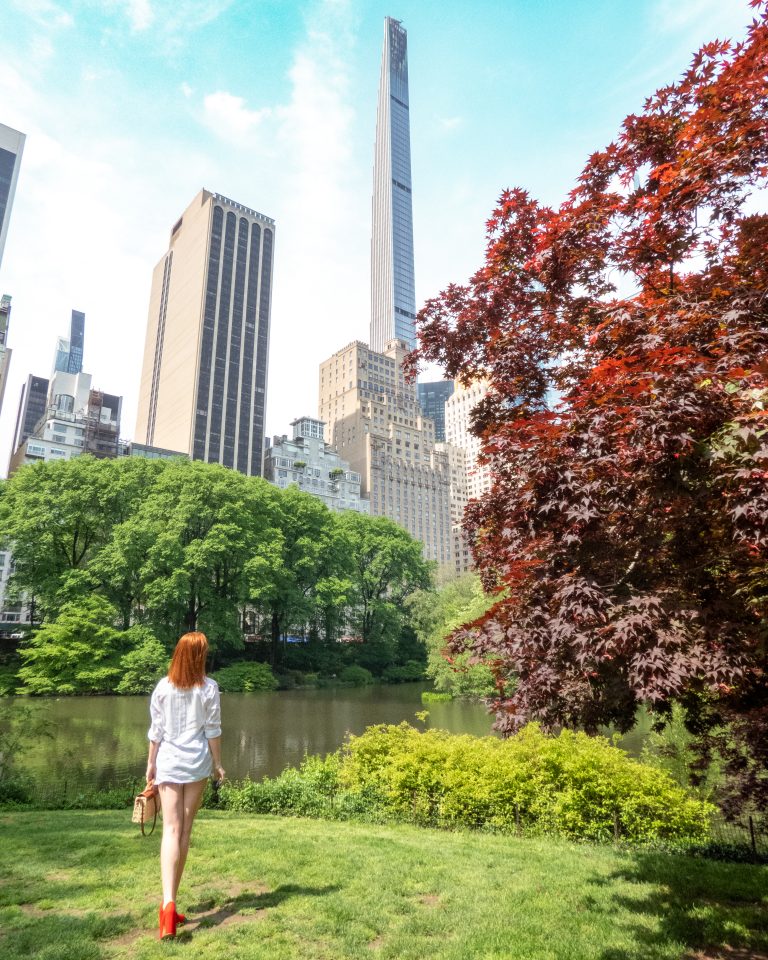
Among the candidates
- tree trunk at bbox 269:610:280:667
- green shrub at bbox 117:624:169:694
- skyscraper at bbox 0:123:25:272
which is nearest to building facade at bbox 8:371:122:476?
tree trunk at bbox 269:610:280:667

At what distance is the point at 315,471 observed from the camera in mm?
108938

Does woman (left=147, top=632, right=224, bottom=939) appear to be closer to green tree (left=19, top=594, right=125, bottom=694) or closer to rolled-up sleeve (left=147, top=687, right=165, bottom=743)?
rolled-up sleeve (left=147, top=687, right=165, bottom=743)

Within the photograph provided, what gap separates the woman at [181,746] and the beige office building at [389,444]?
381ft

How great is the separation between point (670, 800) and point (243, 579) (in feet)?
110

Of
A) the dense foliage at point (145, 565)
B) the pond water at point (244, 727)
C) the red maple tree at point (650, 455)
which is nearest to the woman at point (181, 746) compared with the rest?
the red maple tree at point (650, 455)

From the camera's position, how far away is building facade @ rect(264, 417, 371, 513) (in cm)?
10494

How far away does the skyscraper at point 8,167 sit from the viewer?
130375mm

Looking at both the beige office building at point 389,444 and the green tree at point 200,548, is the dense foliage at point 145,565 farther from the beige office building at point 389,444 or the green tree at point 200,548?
the beige office building at point 389,444

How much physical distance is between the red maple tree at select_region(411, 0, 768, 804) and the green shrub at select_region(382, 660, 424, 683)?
4528 cm

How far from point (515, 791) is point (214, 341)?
130493 millimetres

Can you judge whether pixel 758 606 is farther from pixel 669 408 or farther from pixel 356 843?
pixel 356 843

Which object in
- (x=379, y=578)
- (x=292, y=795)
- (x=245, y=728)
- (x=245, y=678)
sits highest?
(x=379, y=578)

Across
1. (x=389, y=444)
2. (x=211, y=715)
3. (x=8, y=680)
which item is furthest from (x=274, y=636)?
(x=389, y=444)

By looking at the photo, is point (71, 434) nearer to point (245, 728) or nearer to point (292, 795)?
point (245, 728)
